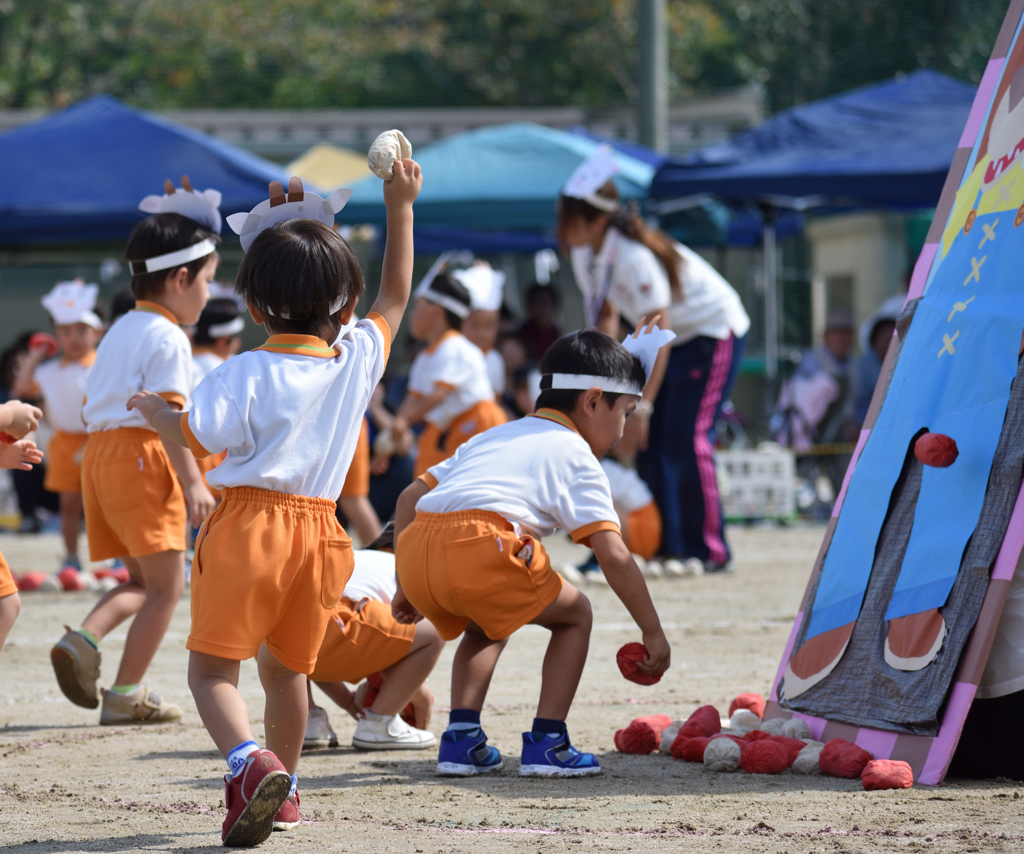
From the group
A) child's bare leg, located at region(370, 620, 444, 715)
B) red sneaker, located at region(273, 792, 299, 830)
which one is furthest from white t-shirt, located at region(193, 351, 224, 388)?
red sneaker, located at region(273, 792, 299, 830)

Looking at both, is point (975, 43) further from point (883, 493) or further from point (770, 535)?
point (883, 493)

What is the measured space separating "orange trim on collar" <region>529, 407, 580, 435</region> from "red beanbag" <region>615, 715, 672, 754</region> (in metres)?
0.78

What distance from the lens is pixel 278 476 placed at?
2873mm

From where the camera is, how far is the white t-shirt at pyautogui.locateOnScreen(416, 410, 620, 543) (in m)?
3.42

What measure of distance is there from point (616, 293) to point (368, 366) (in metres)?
4.26

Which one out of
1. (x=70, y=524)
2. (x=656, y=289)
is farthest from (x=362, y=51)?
(x=656, y=289)

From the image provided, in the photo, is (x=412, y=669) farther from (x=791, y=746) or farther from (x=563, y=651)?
(x=791, y=746)

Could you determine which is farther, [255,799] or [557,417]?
[557,417]

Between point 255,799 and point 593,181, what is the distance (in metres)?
4.76

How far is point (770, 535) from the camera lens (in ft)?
33.0

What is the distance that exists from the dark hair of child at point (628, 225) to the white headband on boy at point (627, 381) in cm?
338

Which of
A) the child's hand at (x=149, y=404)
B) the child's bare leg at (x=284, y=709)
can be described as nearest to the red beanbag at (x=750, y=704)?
the child's bare leg at (x=284, y=709)

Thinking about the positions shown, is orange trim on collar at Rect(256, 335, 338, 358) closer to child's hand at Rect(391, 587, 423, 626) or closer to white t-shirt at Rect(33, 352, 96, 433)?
child's hand at Rect(391, 587, 423, 626)

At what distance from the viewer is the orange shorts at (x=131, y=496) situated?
13.9 feet
